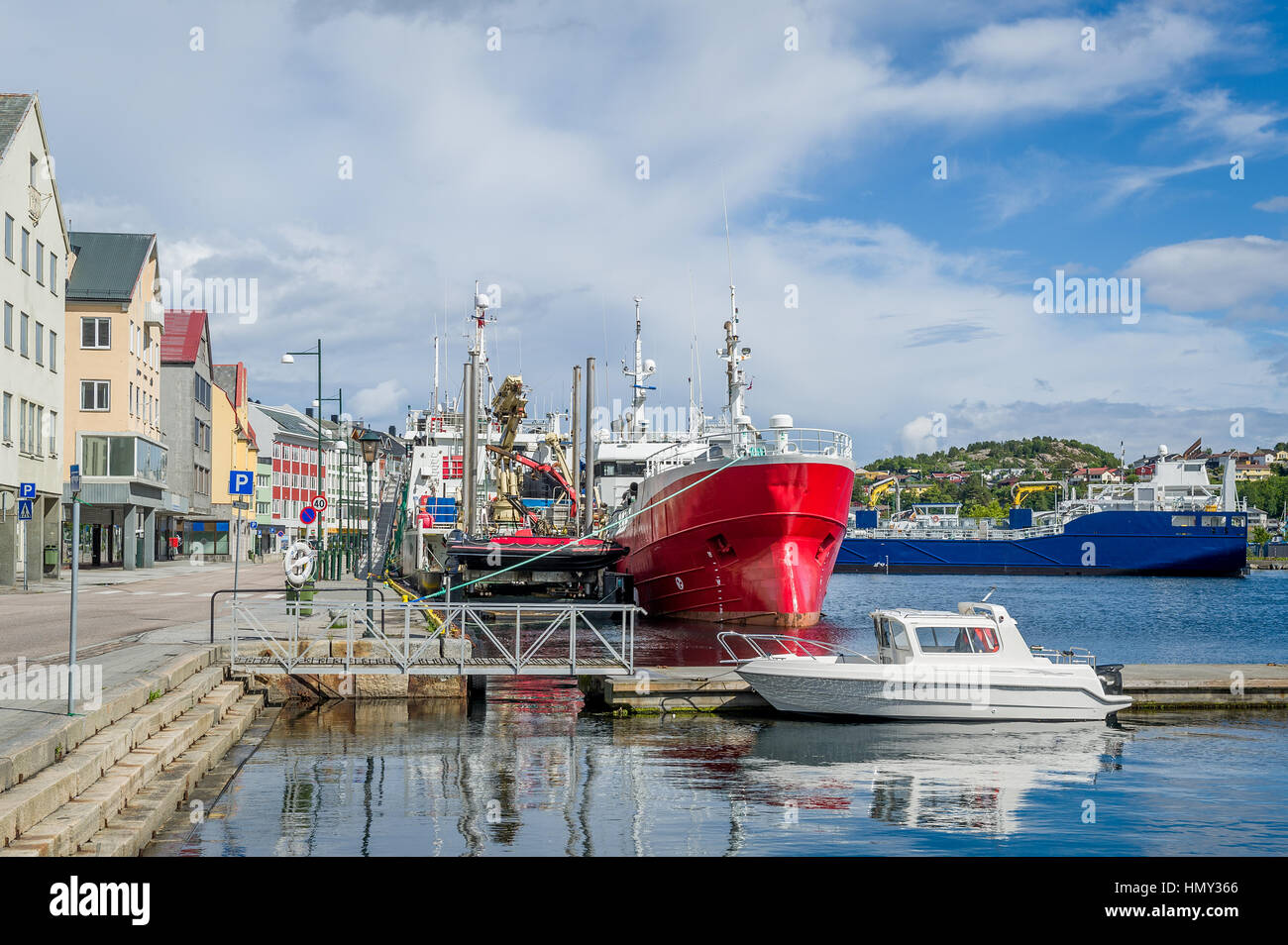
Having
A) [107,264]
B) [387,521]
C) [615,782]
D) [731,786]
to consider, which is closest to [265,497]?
[387,521]

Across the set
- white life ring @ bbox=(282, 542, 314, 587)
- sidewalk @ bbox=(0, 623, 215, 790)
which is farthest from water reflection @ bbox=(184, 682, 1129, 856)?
white life ring @ bbox=(282, 542, 314, 587)

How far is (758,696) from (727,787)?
543 centimetres

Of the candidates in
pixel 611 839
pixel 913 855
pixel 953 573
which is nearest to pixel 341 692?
pixel 611 839

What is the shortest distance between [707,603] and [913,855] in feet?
74.6

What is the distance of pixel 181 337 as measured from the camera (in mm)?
65438

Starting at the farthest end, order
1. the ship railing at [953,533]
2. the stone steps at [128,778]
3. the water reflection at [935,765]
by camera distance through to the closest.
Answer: the ship railing at [953,533]
the water reflection at [935,765]
the stone steps at [128,778]

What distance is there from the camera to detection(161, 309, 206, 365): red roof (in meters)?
64.1

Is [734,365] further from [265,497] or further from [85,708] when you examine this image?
[265,497]

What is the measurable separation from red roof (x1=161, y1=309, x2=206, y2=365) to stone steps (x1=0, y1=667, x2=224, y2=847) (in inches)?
2129

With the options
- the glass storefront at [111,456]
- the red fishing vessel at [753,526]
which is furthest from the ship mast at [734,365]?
the glass storefront at [111,456]

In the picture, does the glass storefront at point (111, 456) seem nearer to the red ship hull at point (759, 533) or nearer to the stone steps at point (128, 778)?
the red ship hull at point (759, 533)

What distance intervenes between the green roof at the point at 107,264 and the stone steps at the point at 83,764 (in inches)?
1659

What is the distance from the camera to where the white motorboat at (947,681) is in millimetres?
17578
